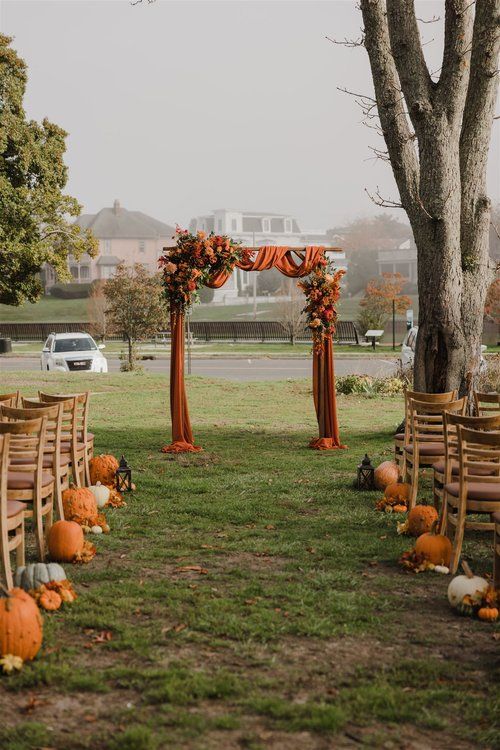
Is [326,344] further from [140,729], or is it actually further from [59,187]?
[59,187]

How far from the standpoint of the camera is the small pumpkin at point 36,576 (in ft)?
21.8

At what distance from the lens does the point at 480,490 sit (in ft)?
24.9

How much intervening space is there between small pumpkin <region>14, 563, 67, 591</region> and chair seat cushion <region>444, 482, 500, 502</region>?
3.25 metres

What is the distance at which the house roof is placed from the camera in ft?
335

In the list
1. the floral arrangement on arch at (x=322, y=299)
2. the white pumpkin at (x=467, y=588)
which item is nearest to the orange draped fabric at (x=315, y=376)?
the floral arrangement on arch at (x=322, y=299)

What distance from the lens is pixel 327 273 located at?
1475 cm

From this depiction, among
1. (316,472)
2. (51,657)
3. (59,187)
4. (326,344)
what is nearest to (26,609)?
(51,657)

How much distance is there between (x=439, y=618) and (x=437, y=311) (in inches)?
268

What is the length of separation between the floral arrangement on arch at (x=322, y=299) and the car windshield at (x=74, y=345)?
1549 cm

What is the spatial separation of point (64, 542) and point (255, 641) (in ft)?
8.05

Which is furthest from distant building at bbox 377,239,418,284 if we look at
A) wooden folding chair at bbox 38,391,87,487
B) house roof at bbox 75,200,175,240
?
wooden folding chair at bbox 38,391,87,487

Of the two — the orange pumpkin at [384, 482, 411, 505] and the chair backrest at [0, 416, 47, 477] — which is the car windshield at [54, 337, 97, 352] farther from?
the chair backrest at [0, 416, 47, 477]

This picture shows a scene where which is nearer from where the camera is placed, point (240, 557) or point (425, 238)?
point (240, 557)

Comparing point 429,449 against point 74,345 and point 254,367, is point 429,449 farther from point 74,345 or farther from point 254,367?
point 254,367
